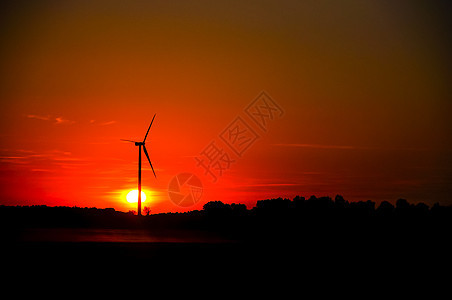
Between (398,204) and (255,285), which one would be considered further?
(398,204)

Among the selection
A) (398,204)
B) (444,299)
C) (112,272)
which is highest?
(398,204)

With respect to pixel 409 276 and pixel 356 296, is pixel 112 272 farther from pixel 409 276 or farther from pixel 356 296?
pixel 409 276

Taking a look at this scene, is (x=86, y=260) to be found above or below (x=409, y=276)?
above

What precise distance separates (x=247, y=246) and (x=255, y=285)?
604 inches

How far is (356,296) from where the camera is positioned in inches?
1160

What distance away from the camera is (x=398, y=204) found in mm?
70000

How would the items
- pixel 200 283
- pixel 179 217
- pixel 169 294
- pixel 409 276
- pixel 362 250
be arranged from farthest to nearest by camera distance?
pixel 179 217
pixel 362 250
pixel 409 276
pixel 200 283
pixel 169 294

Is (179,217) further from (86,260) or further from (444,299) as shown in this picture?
(444,299)

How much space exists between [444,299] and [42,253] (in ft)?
71.6

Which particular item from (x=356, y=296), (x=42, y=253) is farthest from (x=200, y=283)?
(x=42, y=253)

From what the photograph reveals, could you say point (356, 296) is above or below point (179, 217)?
below

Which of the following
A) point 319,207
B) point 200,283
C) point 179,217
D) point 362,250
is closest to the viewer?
point 200,283

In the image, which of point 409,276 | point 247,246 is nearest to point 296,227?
point 247,246

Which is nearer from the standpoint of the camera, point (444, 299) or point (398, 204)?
point (444, 299)
